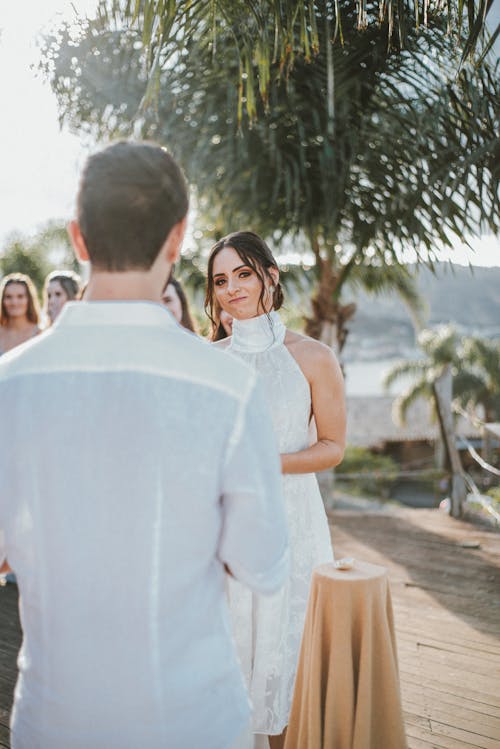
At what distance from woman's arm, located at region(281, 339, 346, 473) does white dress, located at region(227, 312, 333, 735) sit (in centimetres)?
3

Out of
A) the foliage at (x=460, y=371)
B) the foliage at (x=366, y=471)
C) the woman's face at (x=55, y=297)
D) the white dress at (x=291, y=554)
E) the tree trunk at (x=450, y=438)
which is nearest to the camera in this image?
the white dress at (x=291, y=554)

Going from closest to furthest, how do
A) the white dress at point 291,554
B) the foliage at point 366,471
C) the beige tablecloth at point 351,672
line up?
the beige tablecloth at point 351,672 → the white dress at point 291,554 → the foliage at point 366,471

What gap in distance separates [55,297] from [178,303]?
158cm

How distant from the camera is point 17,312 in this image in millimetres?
4820

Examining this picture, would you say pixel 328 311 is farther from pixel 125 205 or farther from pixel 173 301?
pixel 125 205

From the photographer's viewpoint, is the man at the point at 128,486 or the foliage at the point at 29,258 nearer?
the man at the point at 128,486

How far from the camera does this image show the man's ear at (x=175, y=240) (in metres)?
0.95

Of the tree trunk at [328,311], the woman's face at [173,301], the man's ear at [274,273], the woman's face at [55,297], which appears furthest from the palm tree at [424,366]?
the man's ear at [274,273]

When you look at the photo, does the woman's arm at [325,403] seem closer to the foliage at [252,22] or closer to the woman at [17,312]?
the foliage at [252,22]

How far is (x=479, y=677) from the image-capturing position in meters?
3.09

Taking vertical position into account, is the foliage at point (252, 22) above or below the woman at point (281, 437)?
above

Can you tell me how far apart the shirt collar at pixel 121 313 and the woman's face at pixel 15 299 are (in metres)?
4.20

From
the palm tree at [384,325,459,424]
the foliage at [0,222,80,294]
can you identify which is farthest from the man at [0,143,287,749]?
the palm tree at [384,325,459,424]

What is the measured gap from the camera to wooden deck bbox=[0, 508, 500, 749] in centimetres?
268
